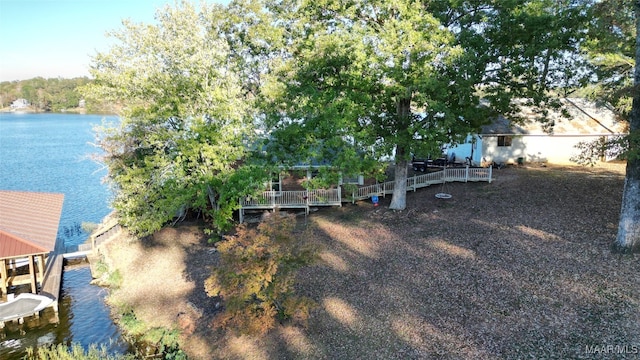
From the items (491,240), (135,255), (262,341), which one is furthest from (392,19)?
(135,255)

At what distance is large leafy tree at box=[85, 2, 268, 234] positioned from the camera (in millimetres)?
17125

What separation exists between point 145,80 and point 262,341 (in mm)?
12240

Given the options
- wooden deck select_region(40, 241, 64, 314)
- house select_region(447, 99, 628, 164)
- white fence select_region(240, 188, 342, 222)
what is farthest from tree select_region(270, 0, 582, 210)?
wooden deck select_region(40, 241, 64, 314)

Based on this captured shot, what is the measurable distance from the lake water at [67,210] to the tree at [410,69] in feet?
33.1

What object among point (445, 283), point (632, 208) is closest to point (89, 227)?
point (445, 283)

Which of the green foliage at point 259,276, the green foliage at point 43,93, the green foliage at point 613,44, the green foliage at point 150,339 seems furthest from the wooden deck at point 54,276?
the green foliage at point 43,93

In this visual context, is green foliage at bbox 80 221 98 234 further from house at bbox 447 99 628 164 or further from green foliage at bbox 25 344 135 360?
house at bbox 447 99 628 164

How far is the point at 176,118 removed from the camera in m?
18.3

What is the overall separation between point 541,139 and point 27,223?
1205 inches

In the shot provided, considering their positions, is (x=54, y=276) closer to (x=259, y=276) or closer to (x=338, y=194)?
(x=259, y=276)

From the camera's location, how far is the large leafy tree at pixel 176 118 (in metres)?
17.1

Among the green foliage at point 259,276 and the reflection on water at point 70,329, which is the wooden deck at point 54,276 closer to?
the reflection on water at point 70,329

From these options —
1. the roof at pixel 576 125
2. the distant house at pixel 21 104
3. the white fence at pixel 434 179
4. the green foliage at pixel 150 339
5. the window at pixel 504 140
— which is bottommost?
the green foliage at pixel 150 339

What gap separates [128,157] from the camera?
2002cm
